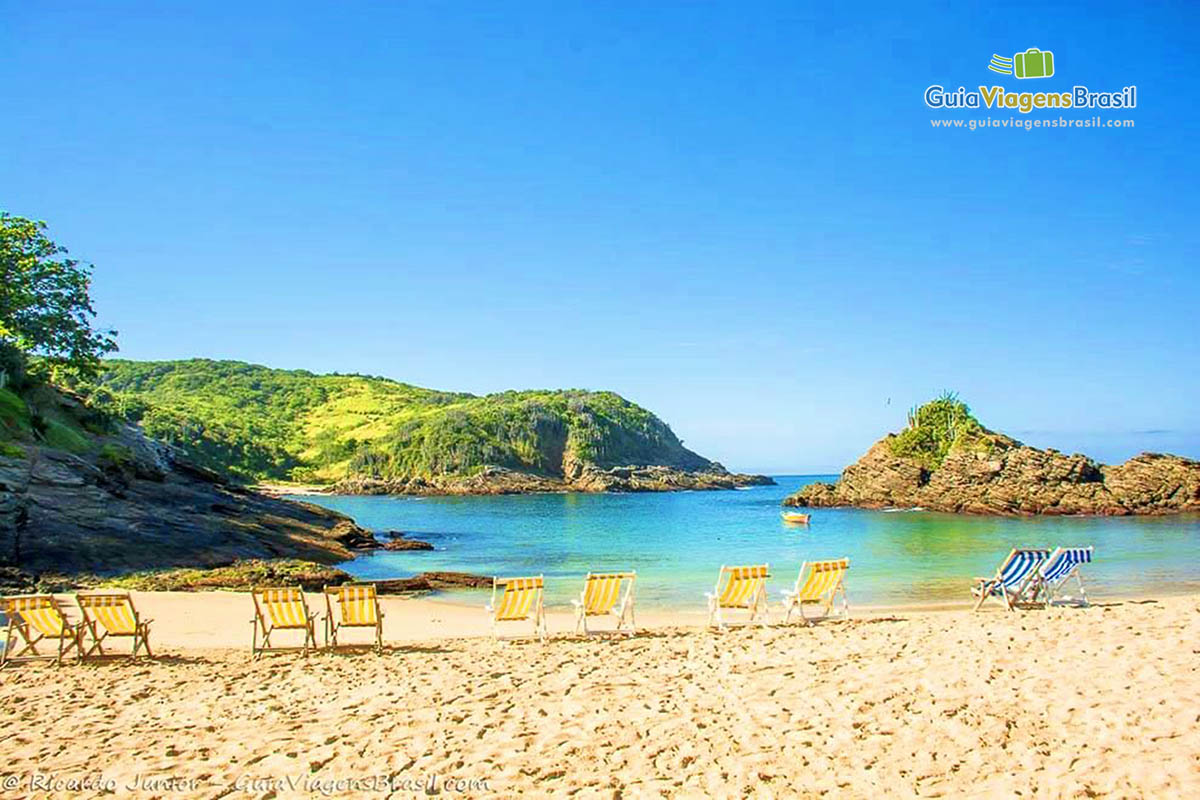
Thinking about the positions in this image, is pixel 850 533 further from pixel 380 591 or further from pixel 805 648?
pixel 805 648

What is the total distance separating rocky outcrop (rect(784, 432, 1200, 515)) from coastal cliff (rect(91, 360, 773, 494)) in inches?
2067

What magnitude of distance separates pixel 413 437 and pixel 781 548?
275ft

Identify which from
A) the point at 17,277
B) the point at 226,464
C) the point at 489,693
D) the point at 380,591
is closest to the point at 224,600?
the point at 380,591

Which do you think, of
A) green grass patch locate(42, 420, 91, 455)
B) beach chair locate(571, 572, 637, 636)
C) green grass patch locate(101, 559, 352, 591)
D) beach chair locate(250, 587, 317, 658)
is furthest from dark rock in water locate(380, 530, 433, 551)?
beach chair locate(250, 587, 317, 658)

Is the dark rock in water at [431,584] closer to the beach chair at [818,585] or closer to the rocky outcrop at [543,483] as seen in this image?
the beach chair at [818,585]

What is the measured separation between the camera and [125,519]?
2116 cm

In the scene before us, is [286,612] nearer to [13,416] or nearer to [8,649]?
[8,649]

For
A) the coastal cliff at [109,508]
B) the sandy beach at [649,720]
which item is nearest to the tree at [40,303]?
the coastal cliff at [109,508]

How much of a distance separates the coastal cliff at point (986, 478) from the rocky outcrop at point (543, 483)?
137 ft

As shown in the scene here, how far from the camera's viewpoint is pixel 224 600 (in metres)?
16.0

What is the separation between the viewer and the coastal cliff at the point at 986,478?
5116 centimetres

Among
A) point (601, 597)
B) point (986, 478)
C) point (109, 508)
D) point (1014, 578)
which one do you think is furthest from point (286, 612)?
point (986, 478)

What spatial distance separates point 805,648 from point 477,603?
9.67 meters

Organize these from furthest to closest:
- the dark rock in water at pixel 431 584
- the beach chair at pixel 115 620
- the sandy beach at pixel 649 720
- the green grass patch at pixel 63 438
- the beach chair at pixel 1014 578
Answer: the green grass patch at pixel 63 438 < the dark rock in water at pixel 431 584 < the beach chair at pixel 1014 578 < the beach chair at pixel 115 620 < the sandy beach at pixel 649 720
